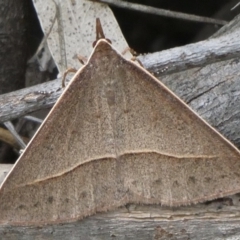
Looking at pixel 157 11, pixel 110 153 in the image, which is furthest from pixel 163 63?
pixel 157 11

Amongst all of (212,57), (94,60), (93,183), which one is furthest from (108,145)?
(212,57)

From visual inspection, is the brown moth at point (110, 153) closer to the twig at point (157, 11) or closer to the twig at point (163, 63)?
the twig at point (163, 63)

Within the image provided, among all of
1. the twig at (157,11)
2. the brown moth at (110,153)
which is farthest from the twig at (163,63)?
the twig at (157,11)

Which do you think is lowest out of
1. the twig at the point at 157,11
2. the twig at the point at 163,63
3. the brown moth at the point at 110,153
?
the brown moth at the point at 110,153

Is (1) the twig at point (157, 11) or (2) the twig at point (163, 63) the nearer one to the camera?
(2) the twig at point (163, 63)

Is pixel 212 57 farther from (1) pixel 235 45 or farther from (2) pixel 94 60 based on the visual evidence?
(2) pixel 94 60

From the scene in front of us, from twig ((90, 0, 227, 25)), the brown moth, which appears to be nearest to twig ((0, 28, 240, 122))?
the brown moth

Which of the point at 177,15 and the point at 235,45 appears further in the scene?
the point at 177,15

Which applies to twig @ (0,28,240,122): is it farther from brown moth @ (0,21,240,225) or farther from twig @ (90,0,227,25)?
twig @ (90,0,227,25)

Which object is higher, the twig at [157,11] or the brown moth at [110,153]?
the twig at [157,11]
